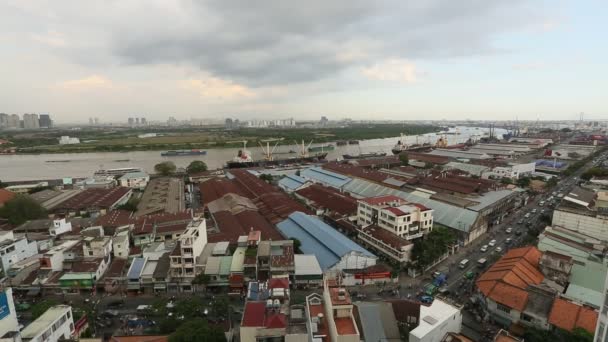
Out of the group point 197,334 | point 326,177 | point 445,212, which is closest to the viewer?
point 197,334

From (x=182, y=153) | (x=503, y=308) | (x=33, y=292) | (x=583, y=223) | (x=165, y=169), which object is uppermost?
(x=182, y=153)

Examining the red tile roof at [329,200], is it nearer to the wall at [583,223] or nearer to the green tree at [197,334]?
the wall at [583,223]

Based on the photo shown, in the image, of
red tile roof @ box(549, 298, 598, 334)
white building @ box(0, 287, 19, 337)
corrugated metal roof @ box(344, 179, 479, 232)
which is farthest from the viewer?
corrugated metal roof @ box(344, 179, 479, 232)

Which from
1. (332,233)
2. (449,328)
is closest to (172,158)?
(332,233)

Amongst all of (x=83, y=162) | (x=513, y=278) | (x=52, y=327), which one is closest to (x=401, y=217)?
(x=513, y=278)

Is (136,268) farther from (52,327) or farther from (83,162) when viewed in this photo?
(83,162)

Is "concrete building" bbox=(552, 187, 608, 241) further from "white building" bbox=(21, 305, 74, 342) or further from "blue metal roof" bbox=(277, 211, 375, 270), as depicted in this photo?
"white building" bbox=(21, 305, 74, 342)

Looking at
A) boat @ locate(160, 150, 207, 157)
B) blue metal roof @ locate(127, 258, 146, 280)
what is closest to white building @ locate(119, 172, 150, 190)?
blue metal roof @ locate(127, 258, 146, 280)
